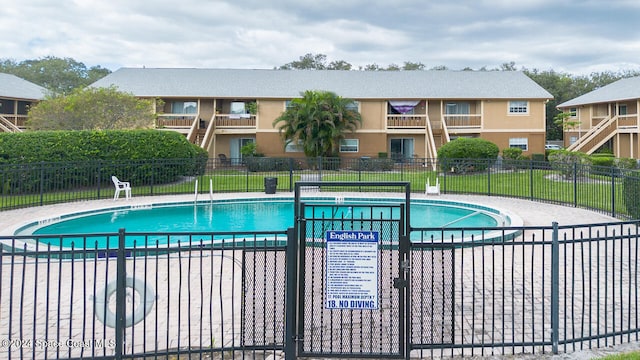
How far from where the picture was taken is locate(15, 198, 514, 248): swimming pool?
14.7 metres

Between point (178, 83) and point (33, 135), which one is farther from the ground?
point (178, 83)

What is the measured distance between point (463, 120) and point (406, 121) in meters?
4.51

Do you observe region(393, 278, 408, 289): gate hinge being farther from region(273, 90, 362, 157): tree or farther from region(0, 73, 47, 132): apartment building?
region(0, 73, 47, 132): apartment building

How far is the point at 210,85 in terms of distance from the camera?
3659 centimetres

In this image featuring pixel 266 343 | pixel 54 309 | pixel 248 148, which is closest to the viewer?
pixel 266 343

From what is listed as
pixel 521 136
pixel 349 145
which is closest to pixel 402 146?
pixel 349 145

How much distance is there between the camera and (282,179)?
25.5m

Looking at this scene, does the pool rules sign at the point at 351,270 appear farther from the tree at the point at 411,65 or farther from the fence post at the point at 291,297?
the tree at the point at 411,65

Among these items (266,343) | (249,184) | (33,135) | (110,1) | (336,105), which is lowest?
(266,343)

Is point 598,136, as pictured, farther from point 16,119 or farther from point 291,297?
point 16,119

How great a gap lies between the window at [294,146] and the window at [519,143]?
16.4 m

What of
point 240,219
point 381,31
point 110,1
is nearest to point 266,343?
point 240,219

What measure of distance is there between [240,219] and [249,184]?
766 cm

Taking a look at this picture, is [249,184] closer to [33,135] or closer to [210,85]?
[33,135]
